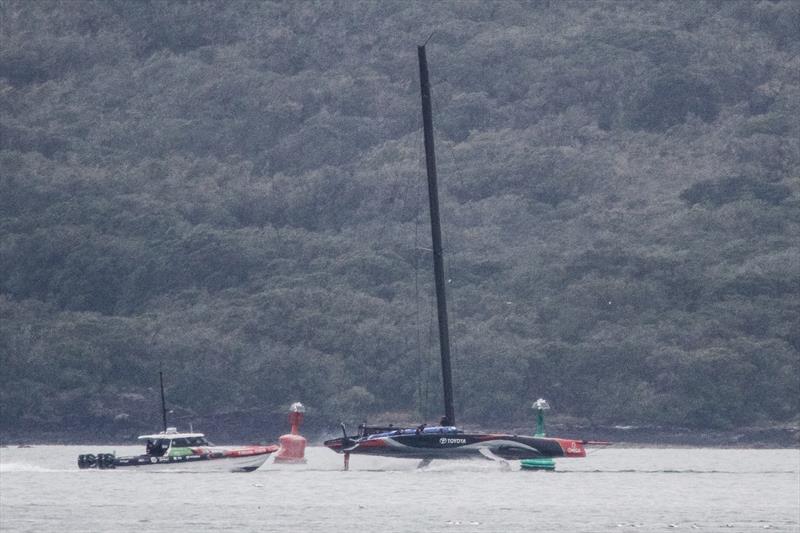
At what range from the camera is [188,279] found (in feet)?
608

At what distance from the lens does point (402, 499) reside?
55594mm

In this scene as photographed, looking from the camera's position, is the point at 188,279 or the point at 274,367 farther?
the point at 188,279

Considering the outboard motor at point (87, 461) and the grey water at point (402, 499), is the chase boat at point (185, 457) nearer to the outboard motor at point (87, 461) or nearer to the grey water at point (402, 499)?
the outboard motor at point (87, 461)

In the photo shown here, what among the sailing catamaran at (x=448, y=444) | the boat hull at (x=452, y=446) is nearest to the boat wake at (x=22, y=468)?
the sailing catamaran at (x=448, y=444)

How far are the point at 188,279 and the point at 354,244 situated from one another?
19.3 metres

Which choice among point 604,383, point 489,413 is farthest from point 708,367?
point 489,413

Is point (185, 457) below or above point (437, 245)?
below

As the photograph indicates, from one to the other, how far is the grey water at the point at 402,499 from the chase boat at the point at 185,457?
A: 671 millimetres

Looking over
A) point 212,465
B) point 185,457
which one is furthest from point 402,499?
point 185,457

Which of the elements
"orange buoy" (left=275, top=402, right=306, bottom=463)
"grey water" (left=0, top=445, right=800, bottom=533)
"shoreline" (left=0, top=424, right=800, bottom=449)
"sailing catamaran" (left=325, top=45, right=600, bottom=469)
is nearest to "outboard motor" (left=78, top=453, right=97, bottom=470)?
"grey water" (left=0, top=445, right=800, bottom=533)

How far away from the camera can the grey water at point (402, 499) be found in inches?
1794

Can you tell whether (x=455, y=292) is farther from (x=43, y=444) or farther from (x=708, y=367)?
(x=43, y=444)

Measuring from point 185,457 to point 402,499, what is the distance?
12.9m

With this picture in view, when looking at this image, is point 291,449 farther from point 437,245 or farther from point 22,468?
point 22,468
